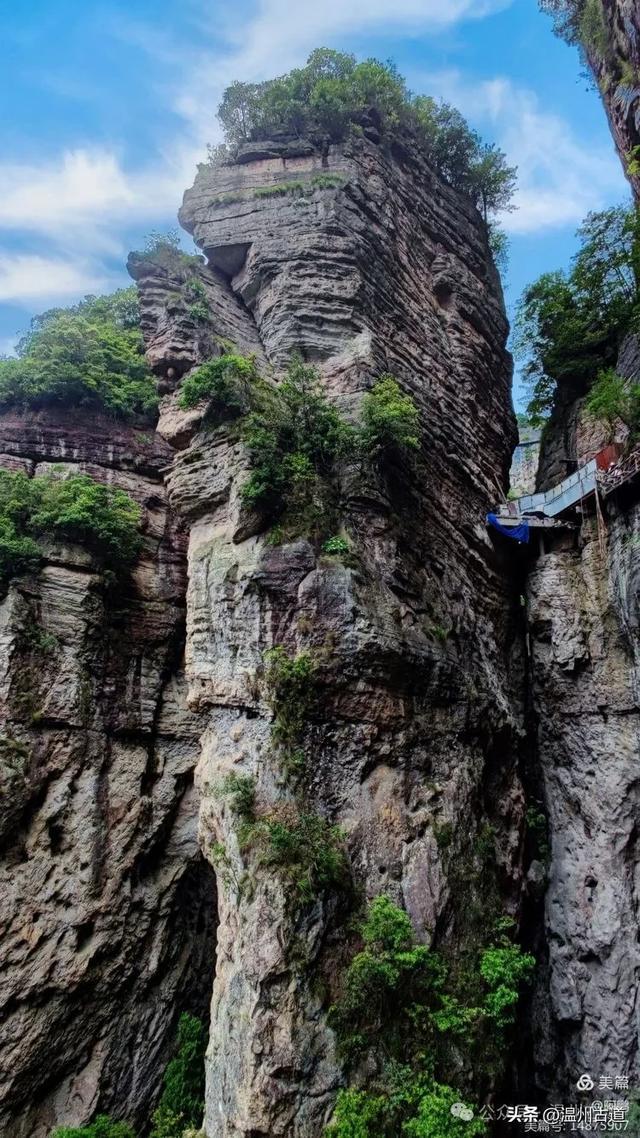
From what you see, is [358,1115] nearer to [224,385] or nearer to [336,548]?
[336,548]

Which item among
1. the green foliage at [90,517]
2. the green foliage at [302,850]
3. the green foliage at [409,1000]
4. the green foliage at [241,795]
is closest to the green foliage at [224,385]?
the green foliage at [90,517]

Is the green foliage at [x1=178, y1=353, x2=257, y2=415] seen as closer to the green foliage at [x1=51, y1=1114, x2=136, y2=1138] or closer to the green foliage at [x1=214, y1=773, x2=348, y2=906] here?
the green foliage at [x1=214, y1=773, x2=348, y2=906]

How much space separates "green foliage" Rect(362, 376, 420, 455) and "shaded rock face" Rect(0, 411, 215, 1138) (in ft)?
19.1

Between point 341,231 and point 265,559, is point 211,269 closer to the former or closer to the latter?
point 341,231

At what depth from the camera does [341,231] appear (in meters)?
15.2

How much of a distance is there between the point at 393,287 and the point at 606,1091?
717 inches

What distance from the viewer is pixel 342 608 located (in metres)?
10.1

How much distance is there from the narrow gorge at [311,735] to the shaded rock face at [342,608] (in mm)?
64

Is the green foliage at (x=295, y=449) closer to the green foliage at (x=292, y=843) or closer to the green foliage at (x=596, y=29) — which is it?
the green foliage at (x=292, y=843)

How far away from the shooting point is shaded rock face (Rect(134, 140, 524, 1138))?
8281 millimetres

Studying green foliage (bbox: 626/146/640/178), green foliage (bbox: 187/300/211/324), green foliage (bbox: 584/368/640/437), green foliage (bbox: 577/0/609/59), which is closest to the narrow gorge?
green foliage (bbox: 187/300/211/324)

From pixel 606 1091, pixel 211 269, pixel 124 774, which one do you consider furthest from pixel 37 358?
pixel 606 1091

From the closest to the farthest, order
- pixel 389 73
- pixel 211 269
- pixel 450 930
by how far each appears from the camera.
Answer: pixel 450 930, pixel 211 269, pixel 389 73

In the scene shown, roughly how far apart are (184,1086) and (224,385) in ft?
43.3
